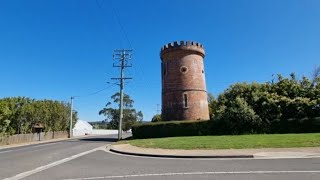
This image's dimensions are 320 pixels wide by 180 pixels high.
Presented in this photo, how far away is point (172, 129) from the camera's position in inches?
1574

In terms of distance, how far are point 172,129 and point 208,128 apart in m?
4.12

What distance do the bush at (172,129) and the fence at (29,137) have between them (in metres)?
14.9

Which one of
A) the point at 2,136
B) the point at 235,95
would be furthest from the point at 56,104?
the point at 235,95

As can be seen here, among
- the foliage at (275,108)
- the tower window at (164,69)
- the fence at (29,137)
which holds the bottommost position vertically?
the fence at (29,137)

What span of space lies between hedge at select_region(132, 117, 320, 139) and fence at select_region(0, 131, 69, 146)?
1488 cm

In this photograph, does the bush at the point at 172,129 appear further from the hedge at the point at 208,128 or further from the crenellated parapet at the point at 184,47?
the crenellated parapet at the point at 184,47

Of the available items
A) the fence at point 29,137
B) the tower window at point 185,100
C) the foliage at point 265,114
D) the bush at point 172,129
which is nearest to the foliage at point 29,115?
the fence at point 29,137

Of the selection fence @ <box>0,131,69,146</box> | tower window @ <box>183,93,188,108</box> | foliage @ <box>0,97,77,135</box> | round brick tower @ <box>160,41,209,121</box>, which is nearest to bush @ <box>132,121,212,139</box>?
round brick tower @ <box>160,41,209,121</box>

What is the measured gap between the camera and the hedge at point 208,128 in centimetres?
3325

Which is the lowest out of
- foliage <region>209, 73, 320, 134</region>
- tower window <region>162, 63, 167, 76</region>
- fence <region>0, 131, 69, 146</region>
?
fence <region>0, 131, 69, 146</region>

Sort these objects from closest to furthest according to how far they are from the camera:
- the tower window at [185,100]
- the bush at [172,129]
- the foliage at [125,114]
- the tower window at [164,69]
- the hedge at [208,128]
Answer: the hedge at [208,128] < the bush at [172,129] < the tower window at [185,100] < the tower window at [164,69] < the foliage at [125,114]

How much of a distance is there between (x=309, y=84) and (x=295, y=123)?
23.4 feet

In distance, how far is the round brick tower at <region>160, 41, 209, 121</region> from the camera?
1764 inches

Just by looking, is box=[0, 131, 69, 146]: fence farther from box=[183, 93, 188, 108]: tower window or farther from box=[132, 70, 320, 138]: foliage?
box=[183, 93, 188, 108]: tower window
